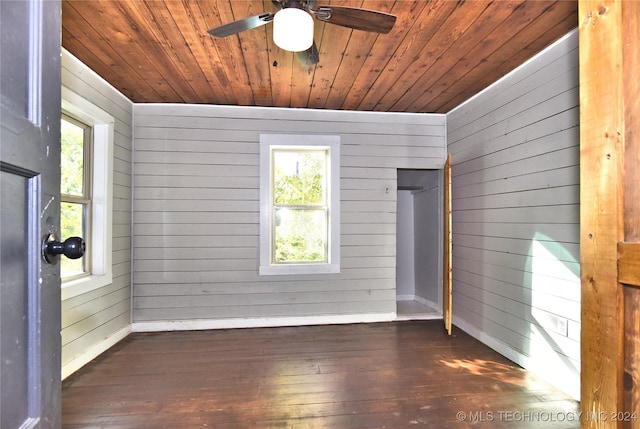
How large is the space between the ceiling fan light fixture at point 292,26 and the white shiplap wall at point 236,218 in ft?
6.56

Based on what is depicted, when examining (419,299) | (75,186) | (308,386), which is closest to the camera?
(308,386)

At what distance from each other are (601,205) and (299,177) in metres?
3.14

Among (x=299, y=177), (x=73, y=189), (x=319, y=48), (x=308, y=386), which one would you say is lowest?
(x=308, y=386)

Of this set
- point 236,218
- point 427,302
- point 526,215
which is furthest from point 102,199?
point 427,302

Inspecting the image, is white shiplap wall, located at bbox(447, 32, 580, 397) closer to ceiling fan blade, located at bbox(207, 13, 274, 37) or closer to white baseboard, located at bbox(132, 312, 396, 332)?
white baseboard, located at bbox(132, 312, 396, 332)

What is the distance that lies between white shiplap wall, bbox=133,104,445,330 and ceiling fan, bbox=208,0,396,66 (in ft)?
6.09

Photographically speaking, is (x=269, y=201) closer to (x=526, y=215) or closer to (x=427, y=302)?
(x=526, y=215)

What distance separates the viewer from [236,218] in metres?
3.63

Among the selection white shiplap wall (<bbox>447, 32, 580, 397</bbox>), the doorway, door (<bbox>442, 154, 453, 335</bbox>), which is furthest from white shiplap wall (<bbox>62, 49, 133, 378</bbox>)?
white shiplap wall (<bbox>447, 32, 580, 397</bbox>)

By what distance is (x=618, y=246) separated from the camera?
0.83m

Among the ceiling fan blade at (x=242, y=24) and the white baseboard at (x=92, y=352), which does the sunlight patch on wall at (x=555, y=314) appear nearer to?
the ceiling fan blade at (x=242, y=24)

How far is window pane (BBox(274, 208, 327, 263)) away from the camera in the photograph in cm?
377

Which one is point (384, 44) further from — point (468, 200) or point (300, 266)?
point (300, 266)

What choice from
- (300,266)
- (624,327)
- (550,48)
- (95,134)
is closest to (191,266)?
(300,266)
